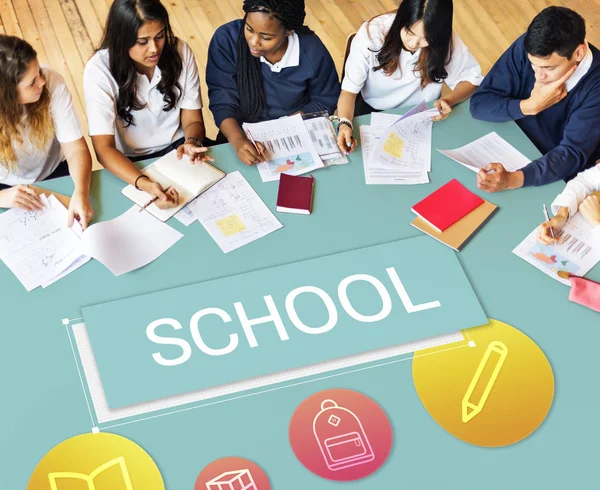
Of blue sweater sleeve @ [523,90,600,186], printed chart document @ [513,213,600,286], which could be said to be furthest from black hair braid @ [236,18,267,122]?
printed chart document @ [513,213,600,286]

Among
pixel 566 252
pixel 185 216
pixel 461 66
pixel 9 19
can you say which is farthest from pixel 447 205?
pixel 9 19

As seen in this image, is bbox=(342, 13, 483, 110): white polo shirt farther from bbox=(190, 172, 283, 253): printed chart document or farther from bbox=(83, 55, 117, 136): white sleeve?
bbox=(83, 55, 117, 136): white sleeve

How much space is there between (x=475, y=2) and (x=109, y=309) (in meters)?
3.11

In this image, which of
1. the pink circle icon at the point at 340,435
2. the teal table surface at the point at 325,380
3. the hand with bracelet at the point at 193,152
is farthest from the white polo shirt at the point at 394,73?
the pink circle icon at the point at 340,435

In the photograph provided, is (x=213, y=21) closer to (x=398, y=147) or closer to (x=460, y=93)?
(x=460, y=93)

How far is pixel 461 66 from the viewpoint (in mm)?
2217

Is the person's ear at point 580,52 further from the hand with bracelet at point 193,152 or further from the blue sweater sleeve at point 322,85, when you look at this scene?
the hand with bracelet at point 193,152

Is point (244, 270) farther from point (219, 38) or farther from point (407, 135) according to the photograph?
point (219, 38)

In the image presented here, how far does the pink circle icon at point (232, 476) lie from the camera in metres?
1.35

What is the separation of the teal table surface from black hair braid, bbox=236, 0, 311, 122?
1.55 feet

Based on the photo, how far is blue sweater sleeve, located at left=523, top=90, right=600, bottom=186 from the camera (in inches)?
77.0

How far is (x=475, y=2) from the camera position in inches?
149

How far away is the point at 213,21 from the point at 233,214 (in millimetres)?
2145

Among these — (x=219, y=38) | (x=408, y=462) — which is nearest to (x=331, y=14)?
(x=219, y=38)
